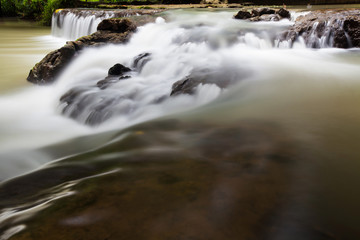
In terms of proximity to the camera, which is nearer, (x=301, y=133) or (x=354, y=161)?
(x=354, y=161)

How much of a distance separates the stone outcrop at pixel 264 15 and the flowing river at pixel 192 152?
3546mm

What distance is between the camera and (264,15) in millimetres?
10195

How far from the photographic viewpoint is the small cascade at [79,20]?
1322cm

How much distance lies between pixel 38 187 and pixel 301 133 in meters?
2.53

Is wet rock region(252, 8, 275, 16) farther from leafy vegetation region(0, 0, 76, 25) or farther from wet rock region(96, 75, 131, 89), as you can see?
leafy vegetation region(0, 0, 76, 25)

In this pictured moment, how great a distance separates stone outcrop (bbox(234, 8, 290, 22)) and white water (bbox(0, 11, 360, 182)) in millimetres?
1611

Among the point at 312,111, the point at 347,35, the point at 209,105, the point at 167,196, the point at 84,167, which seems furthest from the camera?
the point at 347,35

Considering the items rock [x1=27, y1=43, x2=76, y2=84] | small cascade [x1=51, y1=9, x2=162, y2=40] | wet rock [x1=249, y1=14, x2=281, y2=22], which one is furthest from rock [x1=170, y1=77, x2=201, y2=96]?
small cascade [x1=51, y1=9, x2=162, y2=40]

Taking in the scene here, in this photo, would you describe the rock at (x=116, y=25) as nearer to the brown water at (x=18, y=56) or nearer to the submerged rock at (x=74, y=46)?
the submerged rock at (x=74, y=46)

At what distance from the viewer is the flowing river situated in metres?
1.64

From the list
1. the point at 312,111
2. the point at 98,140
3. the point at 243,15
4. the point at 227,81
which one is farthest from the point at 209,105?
the point at 243,15

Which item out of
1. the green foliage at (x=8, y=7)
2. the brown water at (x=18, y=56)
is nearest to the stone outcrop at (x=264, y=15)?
the brown water at (x=18, y=56)

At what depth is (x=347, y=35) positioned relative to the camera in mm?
7426

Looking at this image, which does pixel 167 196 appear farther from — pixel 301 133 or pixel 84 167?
pixel 301 133
